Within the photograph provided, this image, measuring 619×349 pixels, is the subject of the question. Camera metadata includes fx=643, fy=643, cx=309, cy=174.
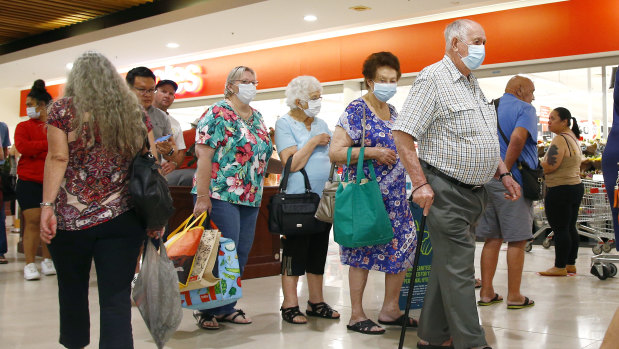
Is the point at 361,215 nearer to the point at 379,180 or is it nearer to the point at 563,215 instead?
the point at 379,180

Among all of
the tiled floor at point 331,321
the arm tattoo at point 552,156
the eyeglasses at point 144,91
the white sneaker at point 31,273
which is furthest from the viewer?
the arm tattoo at point 552,156

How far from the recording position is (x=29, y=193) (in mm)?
5895

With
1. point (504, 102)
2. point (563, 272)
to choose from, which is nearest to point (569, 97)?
point (563, 272)

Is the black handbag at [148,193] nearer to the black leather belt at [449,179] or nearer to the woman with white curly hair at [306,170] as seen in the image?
the black leather belt at [449,179]

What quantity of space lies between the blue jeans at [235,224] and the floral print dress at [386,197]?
0.71 metres

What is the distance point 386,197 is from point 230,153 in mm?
960

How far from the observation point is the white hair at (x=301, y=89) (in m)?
4.15

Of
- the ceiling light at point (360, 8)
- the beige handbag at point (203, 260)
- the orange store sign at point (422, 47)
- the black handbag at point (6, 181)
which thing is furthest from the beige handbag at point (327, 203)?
the orange store sign at point (422, 47)

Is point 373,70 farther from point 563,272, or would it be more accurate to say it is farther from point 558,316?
point 563,272

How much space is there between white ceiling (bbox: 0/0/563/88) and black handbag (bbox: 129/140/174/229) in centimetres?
573

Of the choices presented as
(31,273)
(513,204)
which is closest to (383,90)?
(513,204)

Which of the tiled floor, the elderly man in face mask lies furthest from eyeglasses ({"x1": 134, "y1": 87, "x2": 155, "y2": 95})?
the elderly man in face mask

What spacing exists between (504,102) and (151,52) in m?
8.57

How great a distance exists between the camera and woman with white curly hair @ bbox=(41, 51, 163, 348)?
2.53 meters
